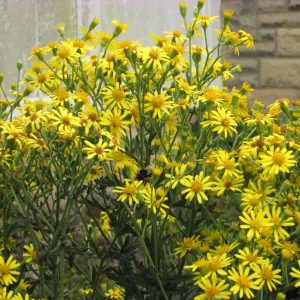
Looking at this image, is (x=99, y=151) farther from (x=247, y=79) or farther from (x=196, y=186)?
(x=247, y=79)

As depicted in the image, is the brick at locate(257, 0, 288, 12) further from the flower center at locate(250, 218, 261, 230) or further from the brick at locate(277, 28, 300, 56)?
the flower center at locate(250, 218, 261, 230)

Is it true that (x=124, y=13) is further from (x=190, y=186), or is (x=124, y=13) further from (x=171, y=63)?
(x=190, y=186)

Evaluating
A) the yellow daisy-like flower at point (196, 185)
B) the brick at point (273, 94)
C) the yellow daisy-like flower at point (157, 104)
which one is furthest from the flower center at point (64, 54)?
the brick at point (273, 94)

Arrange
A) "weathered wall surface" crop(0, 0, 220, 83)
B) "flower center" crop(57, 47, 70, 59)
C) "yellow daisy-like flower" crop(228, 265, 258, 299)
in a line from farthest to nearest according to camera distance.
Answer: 1. "weathered wall surface" crop(0, 0, 220, 83)
2. "flower center" crop(57, 47, 70, 59)
3. "yellow daisy-like flower" crop(228, 265, 258, 299)

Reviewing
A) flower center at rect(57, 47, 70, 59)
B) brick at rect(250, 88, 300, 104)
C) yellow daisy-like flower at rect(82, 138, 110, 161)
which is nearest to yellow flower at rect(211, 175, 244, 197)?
yellow daisy-like flower at rect(82, 138, 110, 161)

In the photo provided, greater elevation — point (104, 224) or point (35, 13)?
point (35, 13)

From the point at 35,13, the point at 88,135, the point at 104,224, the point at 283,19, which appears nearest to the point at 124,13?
the point at 35,13

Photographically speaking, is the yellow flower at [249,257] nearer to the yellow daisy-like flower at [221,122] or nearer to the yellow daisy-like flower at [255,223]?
the yellow daisy-like flower at [255,223]
